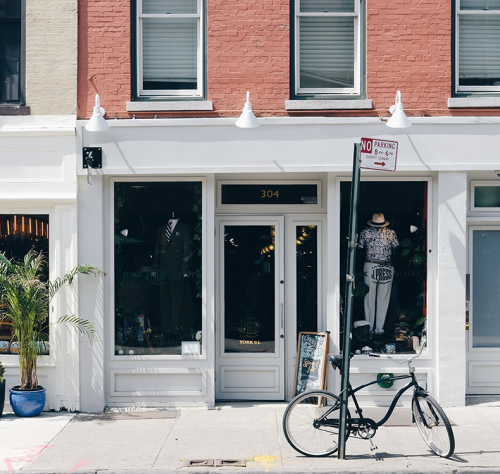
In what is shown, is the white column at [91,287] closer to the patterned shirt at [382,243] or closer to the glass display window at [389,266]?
the glass display window at [389,266]

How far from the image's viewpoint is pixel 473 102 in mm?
8750

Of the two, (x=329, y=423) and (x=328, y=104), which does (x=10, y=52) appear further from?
(x=329, y=423)

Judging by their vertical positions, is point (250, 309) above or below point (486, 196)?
below

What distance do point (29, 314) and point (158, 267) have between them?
69.4 inches

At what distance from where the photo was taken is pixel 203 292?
889 centimetres

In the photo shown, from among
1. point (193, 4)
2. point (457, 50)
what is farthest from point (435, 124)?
point (193, 4)

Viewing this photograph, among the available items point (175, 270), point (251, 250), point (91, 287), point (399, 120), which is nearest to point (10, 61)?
point (91, 287)

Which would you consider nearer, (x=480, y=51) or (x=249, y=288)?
(x=480, y=51)

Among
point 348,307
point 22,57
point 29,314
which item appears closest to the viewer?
point 348,307

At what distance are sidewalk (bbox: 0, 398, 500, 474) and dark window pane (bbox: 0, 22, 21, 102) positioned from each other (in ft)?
14.0

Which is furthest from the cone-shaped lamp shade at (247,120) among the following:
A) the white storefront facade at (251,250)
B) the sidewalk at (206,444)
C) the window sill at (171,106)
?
the sidewalk at (206,444)

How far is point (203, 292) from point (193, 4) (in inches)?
154

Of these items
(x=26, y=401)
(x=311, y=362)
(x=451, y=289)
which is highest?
(x=451, y=289)

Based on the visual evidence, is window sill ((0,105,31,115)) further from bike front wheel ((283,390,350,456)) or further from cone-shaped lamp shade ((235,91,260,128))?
bike front wheel ((283,390,350,456))
